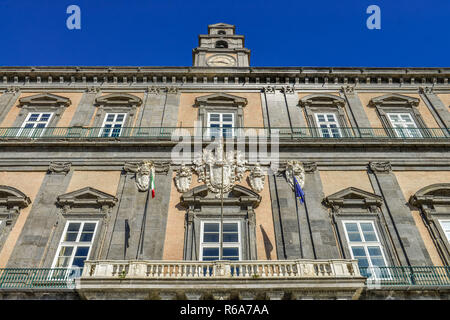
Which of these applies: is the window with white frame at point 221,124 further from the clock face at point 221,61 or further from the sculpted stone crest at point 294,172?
the clock face at point 221,61

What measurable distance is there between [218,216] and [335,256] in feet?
13.8

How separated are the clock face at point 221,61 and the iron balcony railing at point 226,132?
778cm

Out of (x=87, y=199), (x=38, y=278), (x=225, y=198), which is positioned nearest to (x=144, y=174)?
(x=87, y=199)

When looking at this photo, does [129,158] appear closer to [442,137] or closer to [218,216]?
[218,216]

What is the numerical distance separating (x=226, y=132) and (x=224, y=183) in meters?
3.40

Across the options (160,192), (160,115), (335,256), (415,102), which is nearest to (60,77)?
(160,115)

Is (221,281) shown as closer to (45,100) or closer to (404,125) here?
(404,125)

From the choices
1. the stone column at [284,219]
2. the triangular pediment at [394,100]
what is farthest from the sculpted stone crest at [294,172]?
the triangular pediment at [394,100]

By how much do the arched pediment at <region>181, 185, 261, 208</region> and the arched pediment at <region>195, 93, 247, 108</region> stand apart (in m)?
5.85

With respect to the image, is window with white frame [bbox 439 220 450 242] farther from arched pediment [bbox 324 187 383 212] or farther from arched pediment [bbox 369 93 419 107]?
arched pediment [bbox 369 93 419 107]

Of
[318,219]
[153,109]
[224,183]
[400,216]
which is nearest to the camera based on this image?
[318,219]

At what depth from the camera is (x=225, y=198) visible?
14.3 meters
